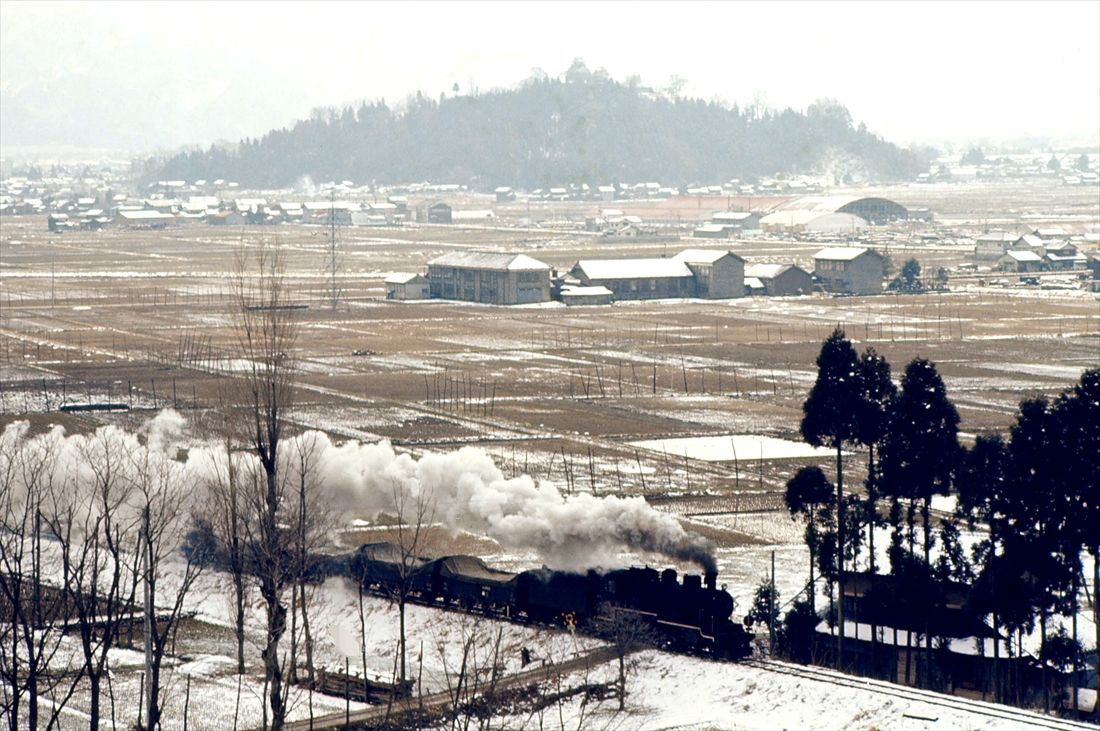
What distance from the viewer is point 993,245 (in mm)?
101312

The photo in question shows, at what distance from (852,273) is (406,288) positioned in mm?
22098

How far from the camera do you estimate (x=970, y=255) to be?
10631 centimetres

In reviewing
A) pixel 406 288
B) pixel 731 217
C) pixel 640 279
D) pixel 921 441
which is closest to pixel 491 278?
pixel 406 288

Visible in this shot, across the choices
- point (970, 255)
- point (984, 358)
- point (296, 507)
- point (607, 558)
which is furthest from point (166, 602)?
point (970, 255)

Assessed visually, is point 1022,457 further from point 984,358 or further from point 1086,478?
point 984,358

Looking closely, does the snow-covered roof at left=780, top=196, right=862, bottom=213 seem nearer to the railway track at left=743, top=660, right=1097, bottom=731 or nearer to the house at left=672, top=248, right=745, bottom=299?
the house at left=672, top=248, right=745, bottom=299

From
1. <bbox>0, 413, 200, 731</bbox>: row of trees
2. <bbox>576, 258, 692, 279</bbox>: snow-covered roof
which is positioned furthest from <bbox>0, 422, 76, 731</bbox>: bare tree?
<bbox>576, 258, 692, 279</bbox>: snow-covered roof

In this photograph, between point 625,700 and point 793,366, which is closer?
point 625,700

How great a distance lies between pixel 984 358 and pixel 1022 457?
33.1 m

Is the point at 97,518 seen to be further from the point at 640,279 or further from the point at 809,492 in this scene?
the point at 640,279

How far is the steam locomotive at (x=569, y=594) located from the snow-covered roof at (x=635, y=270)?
177ft

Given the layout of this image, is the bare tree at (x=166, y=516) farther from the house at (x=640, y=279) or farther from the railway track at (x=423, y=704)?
the house at (x=640, y=279)

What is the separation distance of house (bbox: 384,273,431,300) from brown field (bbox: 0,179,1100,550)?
4.02 feet

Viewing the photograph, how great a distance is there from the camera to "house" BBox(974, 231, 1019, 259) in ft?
329
